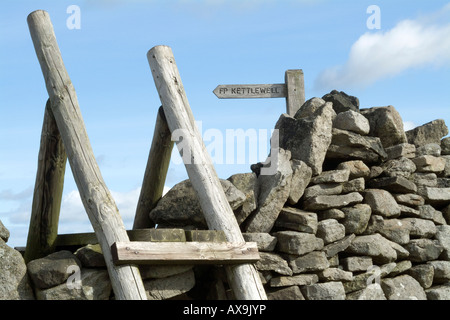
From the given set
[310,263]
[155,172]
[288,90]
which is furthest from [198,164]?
[288,90]

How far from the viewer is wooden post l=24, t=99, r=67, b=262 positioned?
22.5 ft

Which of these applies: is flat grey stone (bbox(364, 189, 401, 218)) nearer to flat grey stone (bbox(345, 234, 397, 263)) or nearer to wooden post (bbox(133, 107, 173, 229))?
flat grey stone (bbox(345, 234, 397, 263))

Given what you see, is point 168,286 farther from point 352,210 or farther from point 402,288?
→ point 402,288

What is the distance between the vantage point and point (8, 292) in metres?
5.96

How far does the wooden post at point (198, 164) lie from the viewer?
6.33 m

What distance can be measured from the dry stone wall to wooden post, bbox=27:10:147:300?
290 millimetres

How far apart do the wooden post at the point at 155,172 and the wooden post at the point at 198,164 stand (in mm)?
261

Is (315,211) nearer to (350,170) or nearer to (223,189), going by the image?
(350,170)

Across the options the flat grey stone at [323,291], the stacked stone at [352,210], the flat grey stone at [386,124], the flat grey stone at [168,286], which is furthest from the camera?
the flat grey stone at [386,124]

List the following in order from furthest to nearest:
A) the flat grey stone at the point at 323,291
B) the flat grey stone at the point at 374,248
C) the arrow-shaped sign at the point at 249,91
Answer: the arrow-shaped sign at the point at 249,91 < the flat grey stone at the point at 374,248 < the flat grey stone at the point at 323,291

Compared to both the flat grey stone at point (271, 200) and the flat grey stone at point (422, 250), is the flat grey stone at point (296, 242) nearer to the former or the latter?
the flat grey stone at point (271, 200)

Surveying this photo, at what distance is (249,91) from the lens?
10133mm

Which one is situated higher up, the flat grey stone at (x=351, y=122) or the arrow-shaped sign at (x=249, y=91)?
the arrow-shaped sign at (x=249, y=91)

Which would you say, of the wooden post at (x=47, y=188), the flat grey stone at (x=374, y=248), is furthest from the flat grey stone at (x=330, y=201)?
the wooden post at (x=47, y=188)
